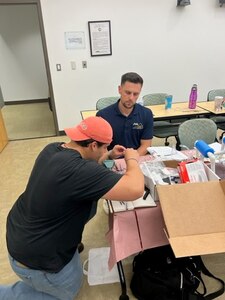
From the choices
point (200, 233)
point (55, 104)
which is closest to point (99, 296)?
point (200, 233)

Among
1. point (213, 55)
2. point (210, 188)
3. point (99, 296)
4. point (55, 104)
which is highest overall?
point (213, 55)

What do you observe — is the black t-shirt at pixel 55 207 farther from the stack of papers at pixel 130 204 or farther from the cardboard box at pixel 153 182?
the cardboard box at pixel 153 182

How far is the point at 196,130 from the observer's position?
222 centimetres

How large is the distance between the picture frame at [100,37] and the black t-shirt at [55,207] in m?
2.95

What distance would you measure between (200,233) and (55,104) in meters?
3.30

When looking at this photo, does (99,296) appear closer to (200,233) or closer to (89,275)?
(89,275)

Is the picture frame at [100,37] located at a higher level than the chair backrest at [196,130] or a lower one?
higher

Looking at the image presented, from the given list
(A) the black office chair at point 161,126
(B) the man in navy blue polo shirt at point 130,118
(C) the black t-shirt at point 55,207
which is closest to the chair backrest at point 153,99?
(A) the black office chair at point 161,126

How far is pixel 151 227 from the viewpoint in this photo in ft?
3.73

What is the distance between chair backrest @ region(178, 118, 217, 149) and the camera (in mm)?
2191

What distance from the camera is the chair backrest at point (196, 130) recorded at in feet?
7.19

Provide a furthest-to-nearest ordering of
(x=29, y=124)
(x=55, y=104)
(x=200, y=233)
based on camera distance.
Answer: (x=29, y=124) → (x=55, y=104) → (x=200, y=233)

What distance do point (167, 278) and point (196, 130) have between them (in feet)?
4.43

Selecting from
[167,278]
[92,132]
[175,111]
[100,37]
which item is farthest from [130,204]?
[100,37]
